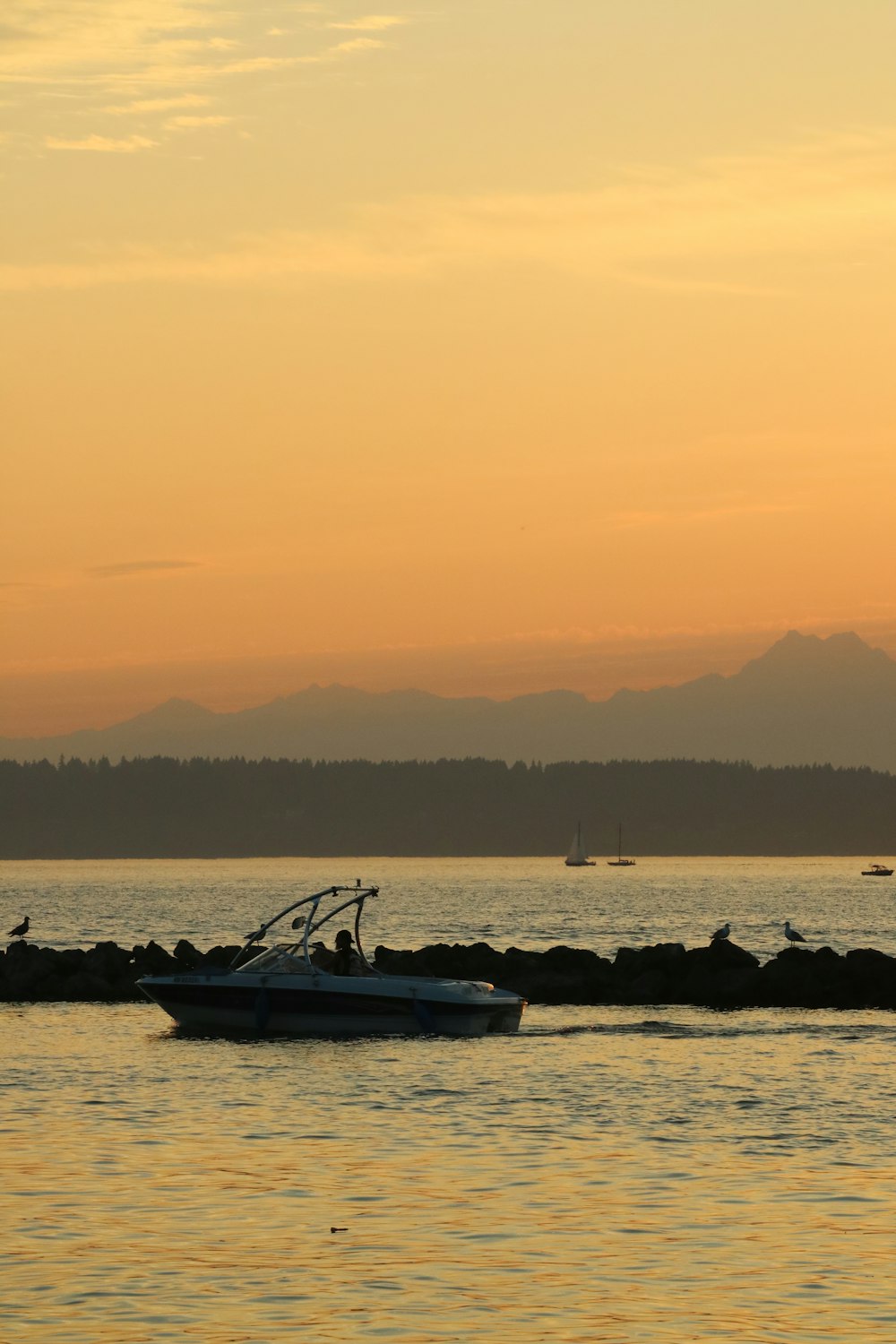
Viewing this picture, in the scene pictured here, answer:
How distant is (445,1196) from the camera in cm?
2448

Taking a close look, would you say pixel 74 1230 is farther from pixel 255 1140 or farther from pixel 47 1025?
pixel 47 1025

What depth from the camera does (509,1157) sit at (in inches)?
1098

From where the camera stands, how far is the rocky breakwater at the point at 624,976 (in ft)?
196

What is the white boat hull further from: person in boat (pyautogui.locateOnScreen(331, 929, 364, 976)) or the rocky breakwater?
the rocky breakwater

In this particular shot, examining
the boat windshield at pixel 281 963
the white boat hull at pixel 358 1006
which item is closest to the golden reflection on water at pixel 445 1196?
the white boat hull at pixel 358 1006

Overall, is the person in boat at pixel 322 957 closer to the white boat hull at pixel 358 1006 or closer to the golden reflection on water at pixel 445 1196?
the white boat hull at pixel 358 1006

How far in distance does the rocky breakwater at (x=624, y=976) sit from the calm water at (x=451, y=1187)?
440 inches

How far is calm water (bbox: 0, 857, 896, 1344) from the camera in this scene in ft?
60.2

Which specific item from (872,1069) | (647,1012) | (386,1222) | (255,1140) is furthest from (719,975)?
(386,1222)

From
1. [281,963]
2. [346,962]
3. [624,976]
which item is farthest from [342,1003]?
[624,976]

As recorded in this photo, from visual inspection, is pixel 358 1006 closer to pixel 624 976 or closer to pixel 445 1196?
pixel 624 976

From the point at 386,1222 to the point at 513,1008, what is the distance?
23685 millimetres

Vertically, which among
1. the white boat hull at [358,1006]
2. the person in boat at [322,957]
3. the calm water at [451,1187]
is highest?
the person in boat at [322,957]

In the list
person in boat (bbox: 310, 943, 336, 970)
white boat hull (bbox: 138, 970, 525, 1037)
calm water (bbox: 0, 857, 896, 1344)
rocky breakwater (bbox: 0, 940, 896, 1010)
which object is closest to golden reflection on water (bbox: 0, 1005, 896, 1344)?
calm water (bbox: 0, 857, 896, 1344)
